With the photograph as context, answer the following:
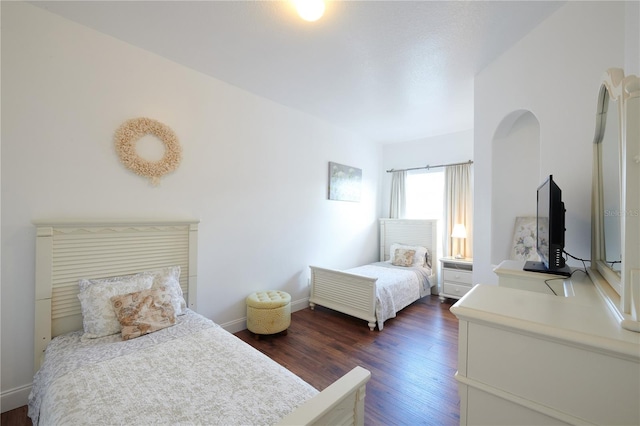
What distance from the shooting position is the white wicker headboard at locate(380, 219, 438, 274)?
13.7ft

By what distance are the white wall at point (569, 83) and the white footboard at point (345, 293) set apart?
1.81 metres

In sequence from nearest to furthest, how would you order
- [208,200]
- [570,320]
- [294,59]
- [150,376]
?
[570,320] → [150,376] → [294,59] → [208,200]

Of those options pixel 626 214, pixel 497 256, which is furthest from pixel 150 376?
pixel 497 256

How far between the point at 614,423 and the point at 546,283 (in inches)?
35.7

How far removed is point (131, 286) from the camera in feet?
6.40

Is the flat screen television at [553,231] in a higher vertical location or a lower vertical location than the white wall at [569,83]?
lower

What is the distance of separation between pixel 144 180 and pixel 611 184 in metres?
3.05

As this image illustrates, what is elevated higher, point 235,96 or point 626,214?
point 235,96

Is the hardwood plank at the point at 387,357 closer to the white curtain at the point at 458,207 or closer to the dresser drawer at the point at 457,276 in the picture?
the dresser drawer at the point at 457,276

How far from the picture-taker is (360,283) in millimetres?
3062

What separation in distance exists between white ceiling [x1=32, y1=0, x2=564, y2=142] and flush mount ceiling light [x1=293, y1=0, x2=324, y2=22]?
9 cm

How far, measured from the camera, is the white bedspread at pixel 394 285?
119 inches

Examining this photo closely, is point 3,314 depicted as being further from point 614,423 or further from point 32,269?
point 614,423

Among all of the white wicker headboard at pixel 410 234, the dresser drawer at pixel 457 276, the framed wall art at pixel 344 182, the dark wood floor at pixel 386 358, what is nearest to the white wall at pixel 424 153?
the white wicker headboard at pixel 410 234
